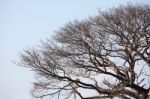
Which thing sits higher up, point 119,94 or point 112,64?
point 112,64

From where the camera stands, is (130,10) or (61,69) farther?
(61,69)

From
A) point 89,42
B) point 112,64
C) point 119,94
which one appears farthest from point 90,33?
point 119,94

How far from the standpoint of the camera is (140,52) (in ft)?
83.1

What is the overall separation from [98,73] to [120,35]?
2848 millimetres

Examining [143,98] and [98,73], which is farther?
[98,73]

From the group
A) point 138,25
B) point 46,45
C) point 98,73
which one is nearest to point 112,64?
point 98,73

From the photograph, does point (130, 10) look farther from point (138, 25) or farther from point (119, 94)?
point (119, 94)

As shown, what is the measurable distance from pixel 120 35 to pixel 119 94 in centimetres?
343

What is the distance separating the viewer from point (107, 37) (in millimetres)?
25594

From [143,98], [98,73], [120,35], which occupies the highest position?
[120,35]

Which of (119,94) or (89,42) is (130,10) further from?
(119,94)

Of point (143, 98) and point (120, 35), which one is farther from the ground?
point (120, 35)

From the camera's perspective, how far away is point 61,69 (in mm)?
26781

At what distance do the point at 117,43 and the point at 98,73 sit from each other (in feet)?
7.49
